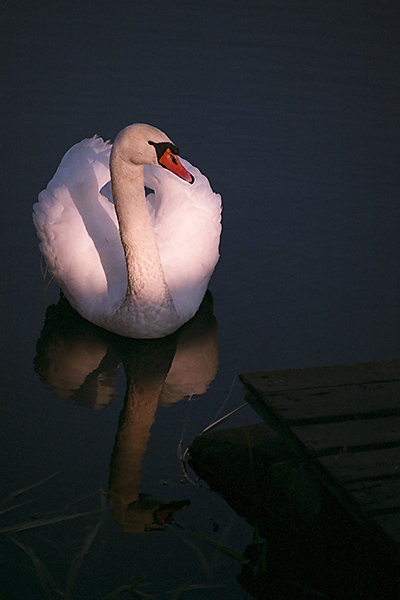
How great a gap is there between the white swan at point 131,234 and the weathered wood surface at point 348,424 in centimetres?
154

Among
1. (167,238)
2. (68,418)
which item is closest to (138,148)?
(167,238)

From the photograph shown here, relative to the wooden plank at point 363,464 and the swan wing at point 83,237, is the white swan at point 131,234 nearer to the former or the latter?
the swan wing at point 83,237

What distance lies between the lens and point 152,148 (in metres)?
5.25

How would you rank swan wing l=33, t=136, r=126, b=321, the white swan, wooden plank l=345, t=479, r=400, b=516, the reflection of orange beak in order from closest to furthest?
wooden plank l=345, t=479, r=400, b=516, the reflection of orange beak, the white swan, swan wing l=33, t=136, r=126, b=321

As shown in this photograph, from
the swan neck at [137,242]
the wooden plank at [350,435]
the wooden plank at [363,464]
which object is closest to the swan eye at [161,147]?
the swan neck at [137,242]

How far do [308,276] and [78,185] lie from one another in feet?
6.12

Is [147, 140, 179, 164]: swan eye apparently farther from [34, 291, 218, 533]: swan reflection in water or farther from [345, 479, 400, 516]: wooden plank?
[345, 479, 400, 516]: wooden plank

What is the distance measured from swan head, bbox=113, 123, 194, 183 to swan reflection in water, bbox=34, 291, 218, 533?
114 centimetres

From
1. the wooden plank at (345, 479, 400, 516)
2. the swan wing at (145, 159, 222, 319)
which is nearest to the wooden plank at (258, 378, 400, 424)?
the wooden plank at (345, 479, 400, 516)

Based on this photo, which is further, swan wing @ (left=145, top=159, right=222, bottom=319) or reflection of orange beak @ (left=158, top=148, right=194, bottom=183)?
swan wing @ (left=145, top=159, right=222, bottom=319)

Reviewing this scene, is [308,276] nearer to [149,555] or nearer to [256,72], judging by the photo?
[149,555]

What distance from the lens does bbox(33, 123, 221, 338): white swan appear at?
548 cm

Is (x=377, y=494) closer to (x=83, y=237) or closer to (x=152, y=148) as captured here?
(x=152, y=148)

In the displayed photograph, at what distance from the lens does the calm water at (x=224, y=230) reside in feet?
12.8
